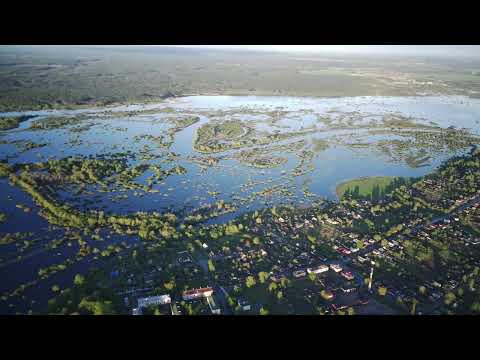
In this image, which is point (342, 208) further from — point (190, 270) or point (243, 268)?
point (190, 270)

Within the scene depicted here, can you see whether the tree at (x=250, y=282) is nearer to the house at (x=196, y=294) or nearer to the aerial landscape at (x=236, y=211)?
the aerial landscape at (x=236, y=211)

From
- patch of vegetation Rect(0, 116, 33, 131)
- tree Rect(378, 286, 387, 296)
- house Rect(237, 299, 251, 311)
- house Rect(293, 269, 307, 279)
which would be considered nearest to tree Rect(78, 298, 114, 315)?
house Rect(237, 299, 251, 311)

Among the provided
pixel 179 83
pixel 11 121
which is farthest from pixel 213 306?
pixel 179 83

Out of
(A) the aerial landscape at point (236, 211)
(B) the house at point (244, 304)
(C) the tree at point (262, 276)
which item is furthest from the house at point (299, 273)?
(B) the house at point (244, 304)

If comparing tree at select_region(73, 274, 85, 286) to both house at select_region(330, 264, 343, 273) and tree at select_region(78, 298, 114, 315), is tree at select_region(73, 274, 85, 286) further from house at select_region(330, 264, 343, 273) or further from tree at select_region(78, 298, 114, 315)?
house at select_region(330, 264, 343, 273)

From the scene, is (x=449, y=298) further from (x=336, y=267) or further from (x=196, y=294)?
(x=196, y=294)
